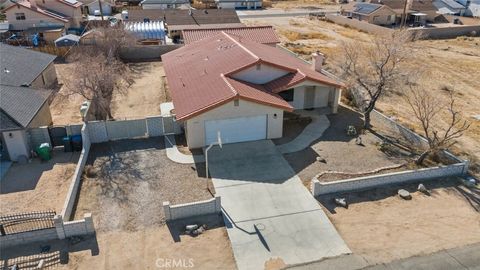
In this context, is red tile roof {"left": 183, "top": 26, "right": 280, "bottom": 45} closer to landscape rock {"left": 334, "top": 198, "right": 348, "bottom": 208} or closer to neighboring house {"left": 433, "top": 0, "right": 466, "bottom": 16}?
landscape rock {"left": 334, "top": 198, "right": 348, "bottom": 208}

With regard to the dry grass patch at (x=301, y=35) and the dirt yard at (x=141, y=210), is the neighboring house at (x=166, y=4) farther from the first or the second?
the dirt yard at (x=141, y=210)

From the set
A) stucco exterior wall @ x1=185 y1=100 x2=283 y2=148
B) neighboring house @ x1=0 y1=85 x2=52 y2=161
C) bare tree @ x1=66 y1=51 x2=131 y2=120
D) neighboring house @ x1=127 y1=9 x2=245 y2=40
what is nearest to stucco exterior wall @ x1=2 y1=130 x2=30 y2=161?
neighboring house @ x1=0 y1=85 x2=52 y2=161

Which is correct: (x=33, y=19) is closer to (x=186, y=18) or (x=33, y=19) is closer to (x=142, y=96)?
(x=186, y=18)

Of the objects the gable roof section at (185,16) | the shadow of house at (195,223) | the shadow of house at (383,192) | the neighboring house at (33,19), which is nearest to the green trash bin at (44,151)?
the shadow of house at (195,223)

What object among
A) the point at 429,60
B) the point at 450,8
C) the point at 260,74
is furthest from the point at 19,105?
the point at 450,8

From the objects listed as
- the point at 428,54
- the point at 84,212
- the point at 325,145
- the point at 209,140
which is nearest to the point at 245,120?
the point at 209,140
